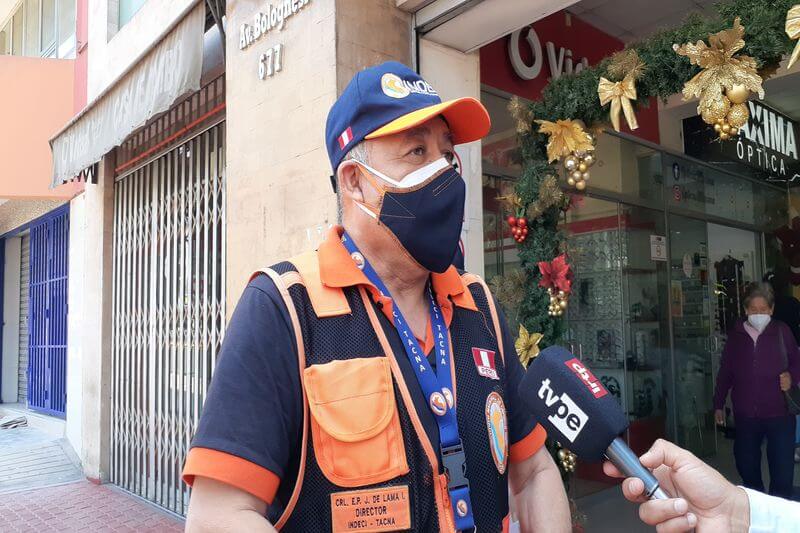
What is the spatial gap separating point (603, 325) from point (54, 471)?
6.21 metres

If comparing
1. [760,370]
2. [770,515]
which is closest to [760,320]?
[760,370]

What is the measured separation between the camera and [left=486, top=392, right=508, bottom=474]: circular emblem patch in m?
1.49

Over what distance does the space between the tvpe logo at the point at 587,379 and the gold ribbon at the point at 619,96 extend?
197 centimetres

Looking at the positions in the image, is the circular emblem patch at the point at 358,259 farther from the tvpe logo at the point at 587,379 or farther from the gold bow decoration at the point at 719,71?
the gold bow decoration at the point at 719,71

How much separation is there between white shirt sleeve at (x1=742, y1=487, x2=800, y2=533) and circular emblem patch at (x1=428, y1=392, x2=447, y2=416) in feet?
2.36

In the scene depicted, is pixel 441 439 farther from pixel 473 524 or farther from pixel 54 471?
pixel 54 471

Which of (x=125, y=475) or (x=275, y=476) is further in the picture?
(x=125, y=475)

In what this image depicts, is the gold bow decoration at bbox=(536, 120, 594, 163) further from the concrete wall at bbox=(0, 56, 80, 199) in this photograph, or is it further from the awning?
the concrete wall at bbox=(0, 56, 80, 199)

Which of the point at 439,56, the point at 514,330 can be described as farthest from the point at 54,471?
the point at 439,56

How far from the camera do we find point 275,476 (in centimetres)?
124

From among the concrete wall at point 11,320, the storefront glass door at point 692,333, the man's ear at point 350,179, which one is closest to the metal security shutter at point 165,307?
the man's ear at point 350,179

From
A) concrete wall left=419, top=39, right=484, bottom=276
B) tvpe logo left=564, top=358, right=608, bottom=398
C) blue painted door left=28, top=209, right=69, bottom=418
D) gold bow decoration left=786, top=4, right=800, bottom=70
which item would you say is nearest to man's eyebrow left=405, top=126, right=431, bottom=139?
tvpe logo left=564, top=358, right=608, bottom=398

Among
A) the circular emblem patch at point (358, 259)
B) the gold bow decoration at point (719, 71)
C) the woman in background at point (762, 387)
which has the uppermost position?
the gold bow decoration at point (719, 71)

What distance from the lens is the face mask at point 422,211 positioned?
1.59 meters
